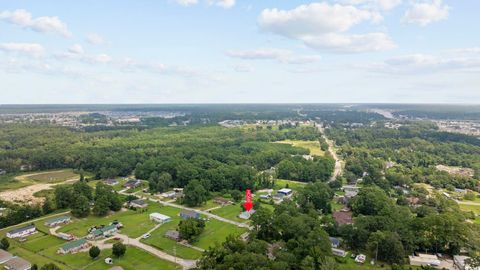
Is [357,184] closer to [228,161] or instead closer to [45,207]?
[228,161]

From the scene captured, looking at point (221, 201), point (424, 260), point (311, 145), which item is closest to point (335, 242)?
point (424, 260)

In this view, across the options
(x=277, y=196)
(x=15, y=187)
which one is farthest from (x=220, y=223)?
(x=15, y=187)

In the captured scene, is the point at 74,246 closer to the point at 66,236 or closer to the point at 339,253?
the point at 66,236

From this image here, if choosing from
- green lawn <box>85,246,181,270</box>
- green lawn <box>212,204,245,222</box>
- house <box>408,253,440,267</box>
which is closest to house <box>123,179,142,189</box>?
green lawn <box>212,204,245,222</box>

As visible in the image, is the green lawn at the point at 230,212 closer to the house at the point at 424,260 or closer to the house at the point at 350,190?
the house at the point at 350,190

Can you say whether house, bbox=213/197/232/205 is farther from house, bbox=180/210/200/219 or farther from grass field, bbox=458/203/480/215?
grass field, bbox=458/203/480/215

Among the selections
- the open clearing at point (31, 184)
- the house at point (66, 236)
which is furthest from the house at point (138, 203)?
the open clearing at point (31, 184)
